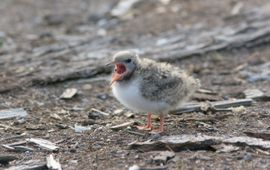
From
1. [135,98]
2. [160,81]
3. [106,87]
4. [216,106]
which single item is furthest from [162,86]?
[106,87]

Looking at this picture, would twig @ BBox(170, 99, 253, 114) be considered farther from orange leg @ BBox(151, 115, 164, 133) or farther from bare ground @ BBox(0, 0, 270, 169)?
orange leg @ BBox(151, 115, 164, 133)

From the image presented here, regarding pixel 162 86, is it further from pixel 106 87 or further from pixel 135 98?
pixel 106 87

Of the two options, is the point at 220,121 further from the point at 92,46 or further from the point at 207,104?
the point at 92,46

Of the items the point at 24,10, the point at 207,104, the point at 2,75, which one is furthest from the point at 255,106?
the point at 24,10

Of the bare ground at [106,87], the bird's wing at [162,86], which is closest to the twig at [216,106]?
the bare ground at [106,87]

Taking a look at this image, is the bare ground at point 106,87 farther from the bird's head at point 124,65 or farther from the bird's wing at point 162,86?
the bird's head at point 124,65

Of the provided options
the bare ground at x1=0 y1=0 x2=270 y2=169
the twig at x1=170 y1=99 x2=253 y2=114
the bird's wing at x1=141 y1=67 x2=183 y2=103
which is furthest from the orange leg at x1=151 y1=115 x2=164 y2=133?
the twig at x1=170 y1=99 x2=253 y2=114
